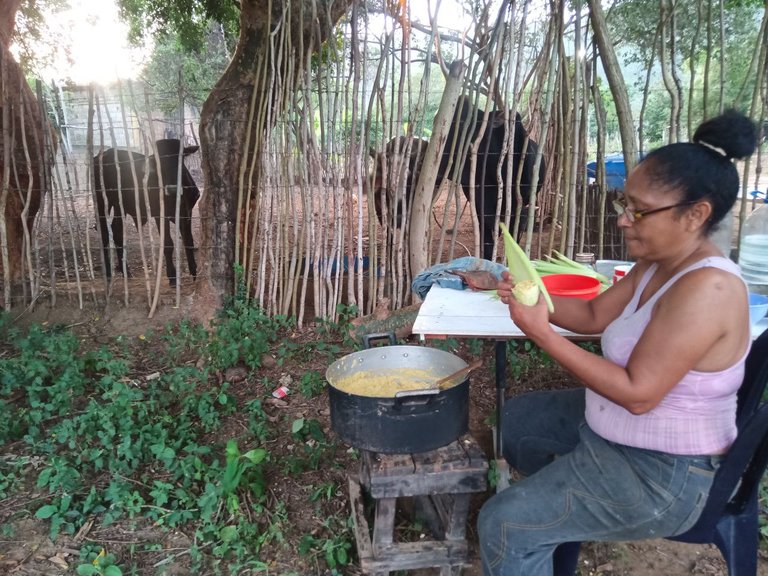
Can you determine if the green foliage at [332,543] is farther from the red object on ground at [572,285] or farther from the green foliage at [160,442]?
the red object on ground at [572,285]

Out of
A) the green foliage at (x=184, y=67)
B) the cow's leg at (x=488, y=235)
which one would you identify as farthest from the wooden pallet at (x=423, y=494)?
the green foliage at (x=184, y=67)

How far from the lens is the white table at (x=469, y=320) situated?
6.16ft

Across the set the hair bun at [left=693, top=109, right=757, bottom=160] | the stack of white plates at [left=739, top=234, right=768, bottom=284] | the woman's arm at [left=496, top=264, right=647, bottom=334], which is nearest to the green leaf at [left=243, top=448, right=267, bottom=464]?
the woman's arm at [left=496, top=264, right=647, bottom=334]

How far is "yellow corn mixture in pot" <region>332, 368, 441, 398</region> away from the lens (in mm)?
1964

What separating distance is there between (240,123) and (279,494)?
2.70m

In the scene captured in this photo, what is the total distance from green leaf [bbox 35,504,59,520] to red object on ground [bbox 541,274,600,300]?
220 centimetres

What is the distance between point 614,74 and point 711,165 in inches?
95.5

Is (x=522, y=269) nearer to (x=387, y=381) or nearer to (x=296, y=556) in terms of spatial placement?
(x=387, y=381)

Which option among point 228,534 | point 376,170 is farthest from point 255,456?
point 376,170

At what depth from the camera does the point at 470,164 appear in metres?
3.91

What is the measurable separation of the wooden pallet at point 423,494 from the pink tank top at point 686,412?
59 cm

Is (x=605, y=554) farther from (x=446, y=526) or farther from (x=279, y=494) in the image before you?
(x=279, y=494)

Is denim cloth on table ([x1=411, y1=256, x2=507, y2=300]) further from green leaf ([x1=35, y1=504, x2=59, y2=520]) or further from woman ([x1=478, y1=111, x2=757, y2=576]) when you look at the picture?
green leaf ([x1=35, y1=504, x2=59, y2=520])

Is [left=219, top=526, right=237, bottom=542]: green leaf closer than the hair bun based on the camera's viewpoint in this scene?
No
